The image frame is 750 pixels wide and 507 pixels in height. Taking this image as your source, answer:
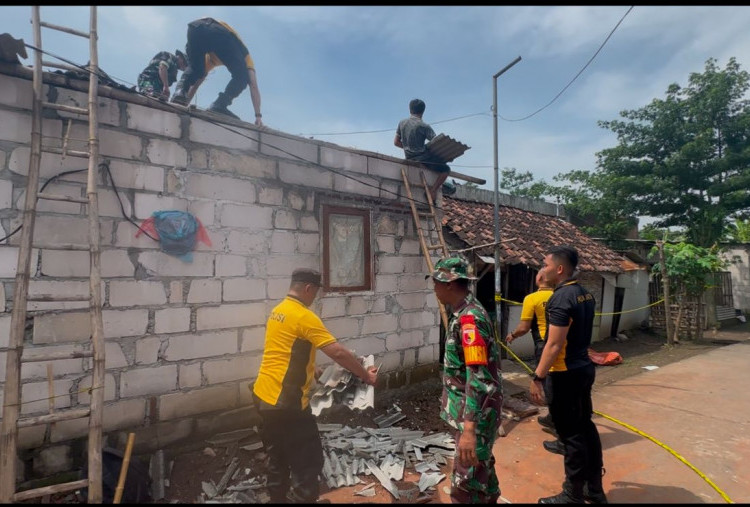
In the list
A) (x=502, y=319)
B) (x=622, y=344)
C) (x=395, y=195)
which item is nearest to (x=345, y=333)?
(x=395, y=195)

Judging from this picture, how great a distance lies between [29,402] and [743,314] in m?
23.4

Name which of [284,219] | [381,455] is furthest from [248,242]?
[381,455]

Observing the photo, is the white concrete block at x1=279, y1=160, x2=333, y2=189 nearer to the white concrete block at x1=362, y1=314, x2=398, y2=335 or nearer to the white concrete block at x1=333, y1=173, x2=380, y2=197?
the white concrete block at x1=333, y1=173, x2=380, y2=197

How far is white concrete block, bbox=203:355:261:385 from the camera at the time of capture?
4141 mm

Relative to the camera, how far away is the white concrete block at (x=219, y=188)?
408 centimetres

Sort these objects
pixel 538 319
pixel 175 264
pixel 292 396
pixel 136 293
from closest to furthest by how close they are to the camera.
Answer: pixel 292 396 → pixel 136 293 → pixel 175 264 → pixel 538 319

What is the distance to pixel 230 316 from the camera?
4.26 metres

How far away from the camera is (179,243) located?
3.91 metres

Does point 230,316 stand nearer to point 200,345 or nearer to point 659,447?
point 200,345

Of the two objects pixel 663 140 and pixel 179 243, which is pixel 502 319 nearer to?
pixel 179 243

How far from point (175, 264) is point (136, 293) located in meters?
0.43

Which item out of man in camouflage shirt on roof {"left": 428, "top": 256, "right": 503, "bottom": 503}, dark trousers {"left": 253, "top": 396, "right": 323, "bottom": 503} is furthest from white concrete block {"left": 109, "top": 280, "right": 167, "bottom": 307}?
man in camouflage shirt on roof {"left": 428, "top": 256, "right": 503, "bottom": 503}

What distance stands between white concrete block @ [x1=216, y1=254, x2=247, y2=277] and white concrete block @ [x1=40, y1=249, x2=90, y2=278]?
113cm

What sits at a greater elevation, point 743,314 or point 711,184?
point 711,184
